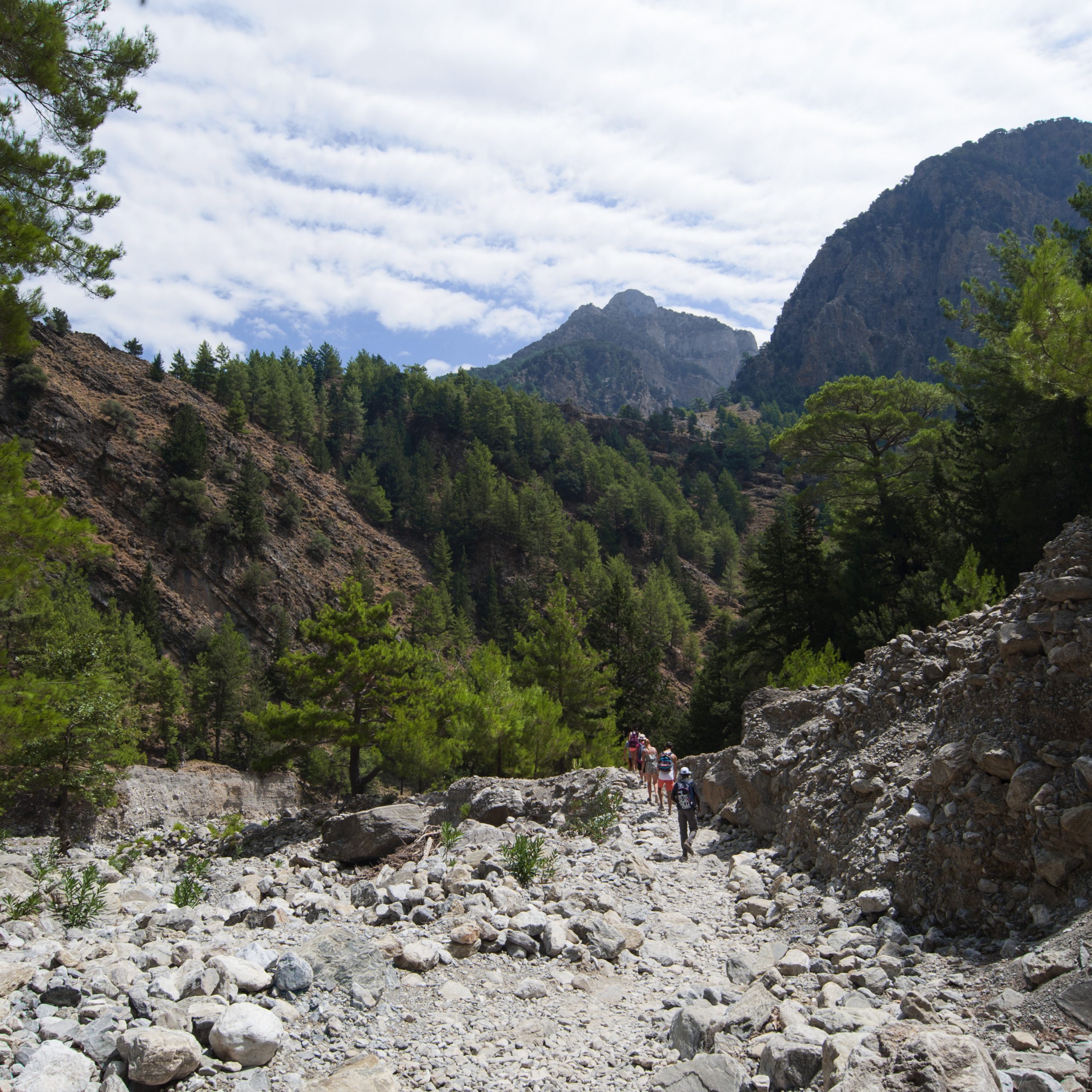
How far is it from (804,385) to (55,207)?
664ft

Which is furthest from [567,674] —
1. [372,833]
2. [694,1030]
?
[694,1030]

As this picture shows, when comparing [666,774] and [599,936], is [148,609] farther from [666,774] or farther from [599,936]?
[599,936]

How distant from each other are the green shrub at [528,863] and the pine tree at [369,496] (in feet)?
247

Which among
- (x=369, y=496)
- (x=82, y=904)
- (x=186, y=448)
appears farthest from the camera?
(x=369, y=496)

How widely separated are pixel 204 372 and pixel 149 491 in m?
25.1

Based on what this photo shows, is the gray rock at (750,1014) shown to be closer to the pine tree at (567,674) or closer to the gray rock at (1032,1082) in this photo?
the gray rock at (1032,1082)

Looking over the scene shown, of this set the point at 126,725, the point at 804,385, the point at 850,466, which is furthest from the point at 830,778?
the point at 804,385

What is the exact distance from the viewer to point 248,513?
63375 mm

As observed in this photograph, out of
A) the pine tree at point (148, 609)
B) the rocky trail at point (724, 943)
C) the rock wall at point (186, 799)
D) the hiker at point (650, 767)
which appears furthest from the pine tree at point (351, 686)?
the pine tree at point (148, 609)

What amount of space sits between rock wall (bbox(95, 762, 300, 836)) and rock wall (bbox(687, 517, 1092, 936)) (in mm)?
21138

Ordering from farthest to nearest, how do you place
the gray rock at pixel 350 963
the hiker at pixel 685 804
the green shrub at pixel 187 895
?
the hiker at pixel 685 804 < the green shrub at pixel 187 895 < the gray rock at pixel 350 963

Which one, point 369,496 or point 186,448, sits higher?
point 186,448

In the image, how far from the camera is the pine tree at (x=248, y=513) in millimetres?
62969

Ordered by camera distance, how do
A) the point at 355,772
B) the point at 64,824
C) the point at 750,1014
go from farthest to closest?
1. the point at 355,772
2. the point at 64,824
3. the point at 750,1014
